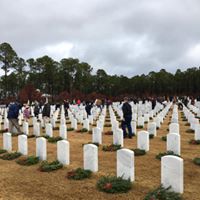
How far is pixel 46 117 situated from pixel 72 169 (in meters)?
9.96

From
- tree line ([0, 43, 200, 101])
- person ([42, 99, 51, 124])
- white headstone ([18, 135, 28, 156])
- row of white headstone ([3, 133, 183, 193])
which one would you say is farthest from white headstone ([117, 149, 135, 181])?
tree line ([0, 43, 200, 101])

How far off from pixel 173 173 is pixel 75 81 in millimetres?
85445

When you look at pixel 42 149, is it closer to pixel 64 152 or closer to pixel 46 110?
pixel 64 152

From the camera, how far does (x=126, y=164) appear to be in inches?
304

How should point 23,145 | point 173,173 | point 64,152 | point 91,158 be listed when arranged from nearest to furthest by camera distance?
point 173,173
point 91,158
point 64,152
point 23,145

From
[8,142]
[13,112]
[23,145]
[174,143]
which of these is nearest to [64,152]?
[23,145]

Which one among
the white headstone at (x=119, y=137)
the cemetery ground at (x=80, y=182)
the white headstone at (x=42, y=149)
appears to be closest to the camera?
the cemetery ground at (x=80, y=182)

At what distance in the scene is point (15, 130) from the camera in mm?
17781

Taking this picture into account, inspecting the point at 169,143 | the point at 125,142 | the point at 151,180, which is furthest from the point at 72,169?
the point at 125,142

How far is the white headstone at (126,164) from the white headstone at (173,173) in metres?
0.89

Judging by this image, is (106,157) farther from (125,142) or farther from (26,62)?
(26,62)

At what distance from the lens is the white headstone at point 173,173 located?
6742 millimetres

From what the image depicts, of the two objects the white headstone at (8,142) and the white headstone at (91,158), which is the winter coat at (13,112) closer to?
the white headstone at (8,142)

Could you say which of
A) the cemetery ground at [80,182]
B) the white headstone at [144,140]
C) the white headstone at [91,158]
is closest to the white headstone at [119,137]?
the cemetery ground at [80,182]
